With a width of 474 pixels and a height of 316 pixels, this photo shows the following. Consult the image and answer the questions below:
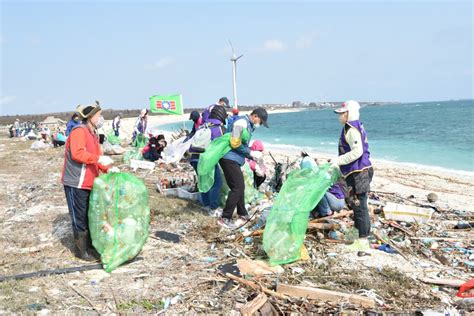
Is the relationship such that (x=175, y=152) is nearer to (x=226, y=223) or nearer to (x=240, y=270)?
(x=226, y=223)

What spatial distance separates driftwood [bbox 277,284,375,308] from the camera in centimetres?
320

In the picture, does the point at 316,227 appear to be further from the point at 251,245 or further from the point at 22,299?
the point at 22,299

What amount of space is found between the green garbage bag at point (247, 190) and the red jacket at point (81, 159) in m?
2.22

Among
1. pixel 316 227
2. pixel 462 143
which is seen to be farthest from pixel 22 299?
pixel 462 143

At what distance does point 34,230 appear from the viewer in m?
5.20

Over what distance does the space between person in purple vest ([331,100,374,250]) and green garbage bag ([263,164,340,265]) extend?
33 cm

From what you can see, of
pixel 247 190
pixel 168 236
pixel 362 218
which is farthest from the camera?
pixel 247 190

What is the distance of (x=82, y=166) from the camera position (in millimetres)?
4039

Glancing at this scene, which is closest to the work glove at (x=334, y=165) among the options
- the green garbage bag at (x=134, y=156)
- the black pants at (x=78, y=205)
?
the black pants at (x=78, y=205)

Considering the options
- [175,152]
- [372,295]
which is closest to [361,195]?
[372,295]

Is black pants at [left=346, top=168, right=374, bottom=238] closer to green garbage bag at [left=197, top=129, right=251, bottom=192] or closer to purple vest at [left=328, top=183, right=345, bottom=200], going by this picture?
purple vest at [left=328, top=183, right=345, bottom=200]

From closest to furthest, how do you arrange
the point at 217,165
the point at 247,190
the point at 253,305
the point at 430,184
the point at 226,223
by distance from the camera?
the point at 253,305 → the point at 226,223 → the point at 217,165 → the point at 247,190 → the point at 430,184

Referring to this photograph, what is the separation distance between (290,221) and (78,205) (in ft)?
7.49

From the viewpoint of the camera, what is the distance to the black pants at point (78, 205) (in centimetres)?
407
